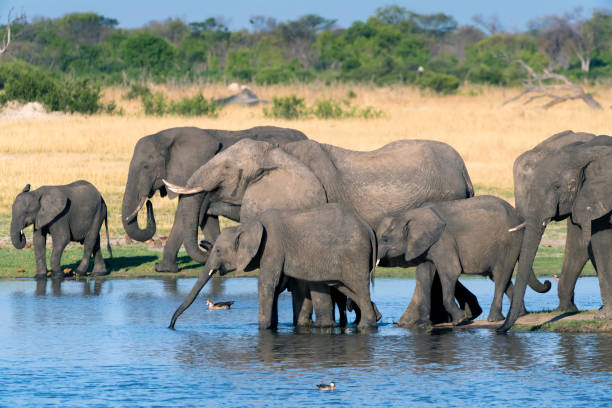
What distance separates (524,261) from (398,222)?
1.35m

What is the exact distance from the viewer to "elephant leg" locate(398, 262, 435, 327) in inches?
449

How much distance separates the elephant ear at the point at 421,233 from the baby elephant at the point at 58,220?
6.03m

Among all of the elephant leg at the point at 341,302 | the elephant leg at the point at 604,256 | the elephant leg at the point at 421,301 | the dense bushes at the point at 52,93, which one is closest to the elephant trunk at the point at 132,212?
the elephant leg at the point at 341,302

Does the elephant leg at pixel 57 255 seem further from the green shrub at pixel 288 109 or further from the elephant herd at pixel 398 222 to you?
the green shrub at pixel 288 109

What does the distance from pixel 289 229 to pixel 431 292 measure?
1.70 m

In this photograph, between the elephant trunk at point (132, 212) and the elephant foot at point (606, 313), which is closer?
the elephant foot at point (606, 313)

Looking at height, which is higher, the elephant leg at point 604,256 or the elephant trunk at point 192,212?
Result: the elephant trunk at point 192,212

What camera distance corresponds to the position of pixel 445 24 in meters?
98.9

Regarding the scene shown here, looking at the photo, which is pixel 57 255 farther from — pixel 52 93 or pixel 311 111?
pixel 311 111

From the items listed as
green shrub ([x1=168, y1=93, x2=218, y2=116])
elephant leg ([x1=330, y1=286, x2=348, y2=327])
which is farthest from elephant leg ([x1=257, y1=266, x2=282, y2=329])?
green shrub ([x1=168, y1=93, x2=218, y2=116])

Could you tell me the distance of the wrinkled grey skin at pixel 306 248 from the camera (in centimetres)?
1105

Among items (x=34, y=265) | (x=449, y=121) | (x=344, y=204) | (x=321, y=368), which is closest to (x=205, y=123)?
(x=449, y=121)

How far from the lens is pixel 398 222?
1147 cm

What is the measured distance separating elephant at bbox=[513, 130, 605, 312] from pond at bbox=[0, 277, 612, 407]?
1.01 meters
